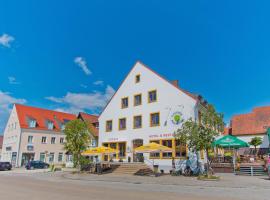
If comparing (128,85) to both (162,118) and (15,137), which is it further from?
(15,137)

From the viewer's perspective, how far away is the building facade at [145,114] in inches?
1094

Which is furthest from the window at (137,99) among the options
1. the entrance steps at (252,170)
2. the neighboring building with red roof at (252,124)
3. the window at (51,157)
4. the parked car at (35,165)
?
the window at (51,157)

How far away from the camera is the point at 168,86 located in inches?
1166

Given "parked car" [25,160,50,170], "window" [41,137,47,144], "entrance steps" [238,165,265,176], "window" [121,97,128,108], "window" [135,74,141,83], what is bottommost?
"parked car" [25,160,50,170]

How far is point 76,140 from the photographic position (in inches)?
1156

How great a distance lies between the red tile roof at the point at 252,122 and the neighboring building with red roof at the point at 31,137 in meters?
33.6

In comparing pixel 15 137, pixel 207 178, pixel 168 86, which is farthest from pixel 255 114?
pixel 15 137

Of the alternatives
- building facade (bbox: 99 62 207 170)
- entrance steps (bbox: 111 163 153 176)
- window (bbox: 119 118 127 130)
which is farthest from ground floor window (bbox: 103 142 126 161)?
entrance steps (bbox: 111 163 153 176)

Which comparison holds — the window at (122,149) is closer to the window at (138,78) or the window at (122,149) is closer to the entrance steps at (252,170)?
the window at (138,78)

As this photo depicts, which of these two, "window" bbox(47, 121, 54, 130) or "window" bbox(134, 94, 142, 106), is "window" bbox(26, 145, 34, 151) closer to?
"window" bbox(47, 121, 54, 130)

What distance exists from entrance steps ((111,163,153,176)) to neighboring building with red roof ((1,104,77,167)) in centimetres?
2544

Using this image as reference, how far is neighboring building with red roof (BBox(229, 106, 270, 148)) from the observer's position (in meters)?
39.5

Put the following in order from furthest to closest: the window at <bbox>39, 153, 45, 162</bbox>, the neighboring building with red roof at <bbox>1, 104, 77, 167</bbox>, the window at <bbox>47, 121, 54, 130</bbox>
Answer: the window at <bbox>47, 121, 54, 130</bbox>
the window at <bbox>39, 153, 45, 162</bbox>
the neighboring building with red roof at <bbox>1, 104, 77, 167</bbox>

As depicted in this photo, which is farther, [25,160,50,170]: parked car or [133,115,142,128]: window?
[25,160,50,170]: parked car
